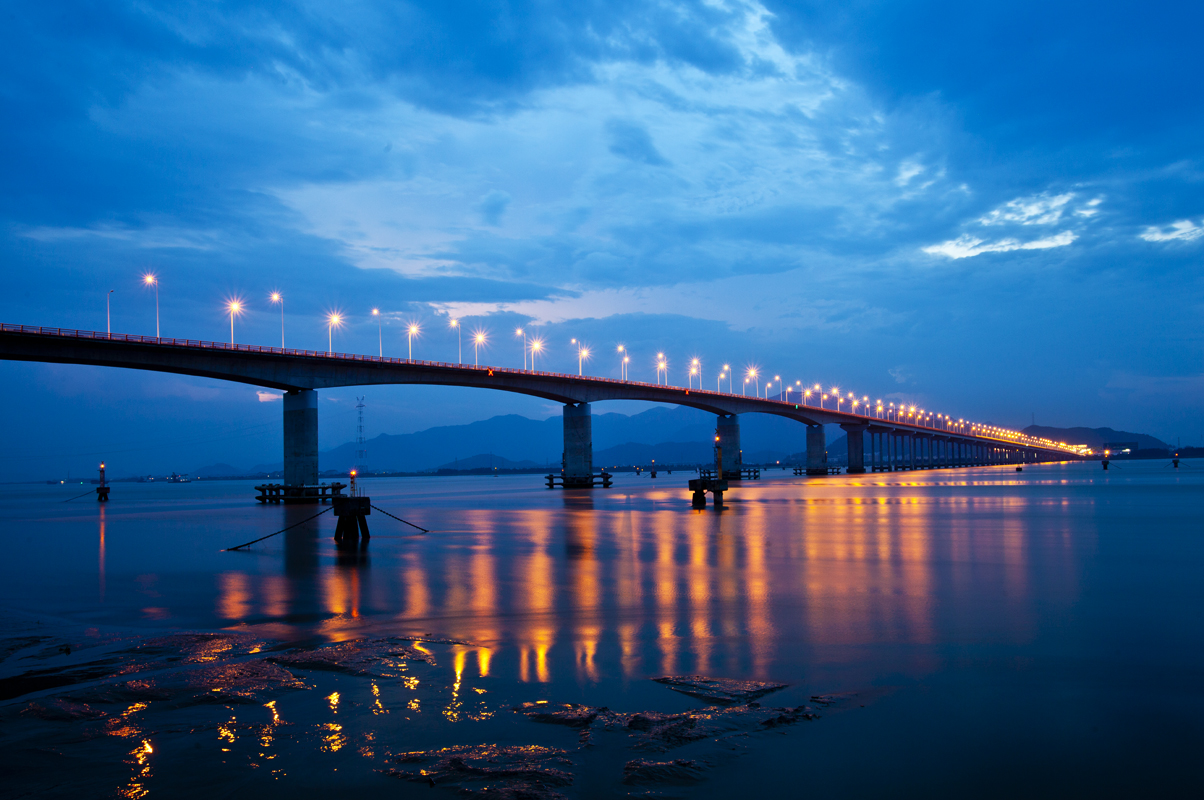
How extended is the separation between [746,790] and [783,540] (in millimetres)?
20372

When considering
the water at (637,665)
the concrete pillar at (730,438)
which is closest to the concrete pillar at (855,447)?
the concrete pillar at (730,438)

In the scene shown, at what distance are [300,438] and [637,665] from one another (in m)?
61.9

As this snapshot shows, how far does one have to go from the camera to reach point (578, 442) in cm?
9294

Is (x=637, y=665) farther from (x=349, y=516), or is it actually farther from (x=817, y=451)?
(x=817, y=451)

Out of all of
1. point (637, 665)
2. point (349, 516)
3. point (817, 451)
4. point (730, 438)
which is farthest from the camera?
point (817, 451)

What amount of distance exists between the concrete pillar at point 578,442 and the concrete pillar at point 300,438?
32.7 meters

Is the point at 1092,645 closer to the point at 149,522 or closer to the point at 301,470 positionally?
the point at 149,522

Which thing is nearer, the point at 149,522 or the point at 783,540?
the point at 783,540

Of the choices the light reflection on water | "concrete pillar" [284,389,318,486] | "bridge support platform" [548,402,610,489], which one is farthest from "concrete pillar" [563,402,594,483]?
→ the light reflection on water

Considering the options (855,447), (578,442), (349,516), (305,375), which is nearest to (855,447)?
(855,447)

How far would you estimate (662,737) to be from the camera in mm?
6512

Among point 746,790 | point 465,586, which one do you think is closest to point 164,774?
point 746,790

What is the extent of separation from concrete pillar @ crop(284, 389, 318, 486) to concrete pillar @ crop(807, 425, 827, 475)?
100401 mm

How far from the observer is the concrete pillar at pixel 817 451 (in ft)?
469
